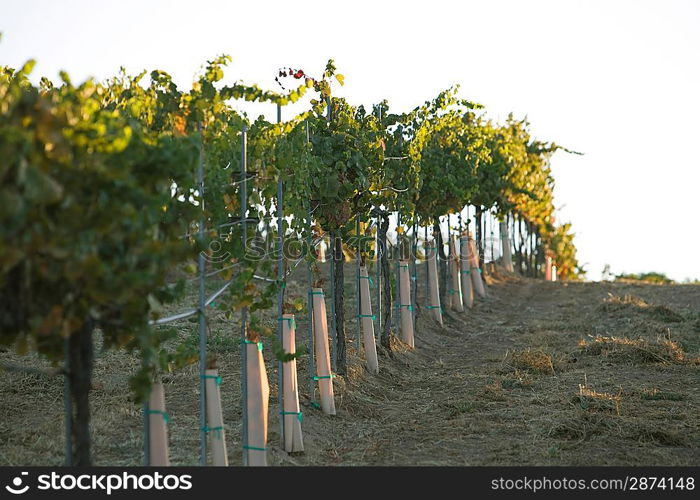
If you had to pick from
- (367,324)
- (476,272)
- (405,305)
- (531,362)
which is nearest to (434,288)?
(405,305)

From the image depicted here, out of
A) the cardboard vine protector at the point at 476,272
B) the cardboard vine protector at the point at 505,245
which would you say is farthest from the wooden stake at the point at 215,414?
the cardboard vine protector at the point at 505,245

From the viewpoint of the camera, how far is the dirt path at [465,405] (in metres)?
7.77

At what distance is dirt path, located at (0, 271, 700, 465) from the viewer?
7.77 meters

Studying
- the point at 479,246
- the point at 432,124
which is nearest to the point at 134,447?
the point at 432,124

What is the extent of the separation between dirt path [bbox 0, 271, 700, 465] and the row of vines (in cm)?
87

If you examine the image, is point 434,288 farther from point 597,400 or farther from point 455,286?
point 597,400

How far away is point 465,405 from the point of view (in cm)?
965

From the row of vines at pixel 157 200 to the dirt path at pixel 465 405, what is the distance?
0.87 meters

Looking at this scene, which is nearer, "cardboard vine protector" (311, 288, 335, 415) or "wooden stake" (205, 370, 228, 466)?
"wooden stake" (205, 370, 228, 466)

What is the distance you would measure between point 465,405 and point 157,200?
18.4 feet

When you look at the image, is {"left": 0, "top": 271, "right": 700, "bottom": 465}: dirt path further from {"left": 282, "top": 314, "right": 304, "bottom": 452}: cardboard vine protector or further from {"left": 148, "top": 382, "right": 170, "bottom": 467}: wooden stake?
{"left": 148, "top": 382, "right": 170, "bottom": 467}: wooden stake

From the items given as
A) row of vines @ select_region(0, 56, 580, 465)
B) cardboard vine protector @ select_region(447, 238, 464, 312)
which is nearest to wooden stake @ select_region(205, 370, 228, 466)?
row of vines @ select_region(0, 56, 580, 465)

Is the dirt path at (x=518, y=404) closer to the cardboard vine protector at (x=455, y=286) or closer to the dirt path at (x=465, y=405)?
the dirt path at (x=465, y=405)
